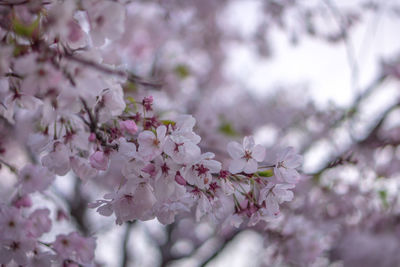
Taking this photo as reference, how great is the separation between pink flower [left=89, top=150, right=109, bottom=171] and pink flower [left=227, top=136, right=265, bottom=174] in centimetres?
42

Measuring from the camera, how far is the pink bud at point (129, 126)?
1169mm

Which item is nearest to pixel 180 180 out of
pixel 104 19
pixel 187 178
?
pixel 187 178

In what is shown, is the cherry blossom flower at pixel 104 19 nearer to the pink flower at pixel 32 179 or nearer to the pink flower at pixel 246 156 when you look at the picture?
the pink flower at pixel 246 156

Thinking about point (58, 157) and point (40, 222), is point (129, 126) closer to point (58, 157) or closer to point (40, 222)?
point (58, 157)

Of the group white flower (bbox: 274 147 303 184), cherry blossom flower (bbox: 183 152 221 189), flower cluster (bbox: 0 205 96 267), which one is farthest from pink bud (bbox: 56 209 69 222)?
white flower (bbox: 274 147 303 184)

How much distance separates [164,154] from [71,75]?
1.25ft

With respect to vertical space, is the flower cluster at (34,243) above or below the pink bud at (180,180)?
above

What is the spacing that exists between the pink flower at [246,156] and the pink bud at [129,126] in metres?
0.34

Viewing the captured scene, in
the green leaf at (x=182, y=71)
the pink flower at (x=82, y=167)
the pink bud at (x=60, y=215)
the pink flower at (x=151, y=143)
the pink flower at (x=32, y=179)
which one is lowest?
the pink flower at (x=151, y=143)

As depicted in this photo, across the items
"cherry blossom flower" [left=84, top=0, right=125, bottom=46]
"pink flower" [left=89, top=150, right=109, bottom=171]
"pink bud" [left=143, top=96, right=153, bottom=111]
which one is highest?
"cherry blossom flower" [left=84, top=0, right=125, bottom=46]

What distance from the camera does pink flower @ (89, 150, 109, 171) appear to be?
115cm

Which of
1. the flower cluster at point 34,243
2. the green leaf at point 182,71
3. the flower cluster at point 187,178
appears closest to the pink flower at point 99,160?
the flower cluster at point 187,178

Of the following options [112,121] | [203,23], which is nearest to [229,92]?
[203,23]

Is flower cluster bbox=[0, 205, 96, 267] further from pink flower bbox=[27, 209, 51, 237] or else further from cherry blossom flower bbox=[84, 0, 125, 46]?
cherry blossom flower bbox=[84, 0, 125, 46]
